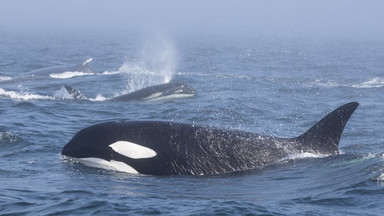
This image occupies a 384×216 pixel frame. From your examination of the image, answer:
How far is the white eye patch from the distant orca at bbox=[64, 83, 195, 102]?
1221cm

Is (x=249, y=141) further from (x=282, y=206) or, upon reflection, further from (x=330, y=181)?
(x=282, y=206)

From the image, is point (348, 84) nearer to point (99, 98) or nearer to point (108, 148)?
point (99, 98)

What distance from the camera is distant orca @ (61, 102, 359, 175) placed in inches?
495

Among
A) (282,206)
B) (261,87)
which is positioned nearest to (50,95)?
(261,87)

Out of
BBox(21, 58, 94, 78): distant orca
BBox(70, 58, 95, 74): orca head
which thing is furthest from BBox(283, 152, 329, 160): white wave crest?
BBox(70, 58, 95, 74): orca head

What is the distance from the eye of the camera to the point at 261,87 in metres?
31.0

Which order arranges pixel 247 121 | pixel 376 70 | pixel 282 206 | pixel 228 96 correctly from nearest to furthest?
pixel 282 206 < pixel 247 121 < pixel 228 96 < pixel 376 70

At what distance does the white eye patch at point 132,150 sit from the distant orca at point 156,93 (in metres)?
12.2

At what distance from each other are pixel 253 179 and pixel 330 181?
4.07ft

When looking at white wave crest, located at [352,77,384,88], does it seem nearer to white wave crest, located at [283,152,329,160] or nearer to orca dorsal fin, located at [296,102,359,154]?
orca dorsal fin, located at [296,102,359,154]

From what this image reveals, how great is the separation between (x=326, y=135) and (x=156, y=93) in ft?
43.8

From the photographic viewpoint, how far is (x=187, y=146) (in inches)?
500

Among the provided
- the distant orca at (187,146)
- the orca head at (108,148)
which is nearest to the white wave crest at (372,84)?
the distant orca at (187,146)

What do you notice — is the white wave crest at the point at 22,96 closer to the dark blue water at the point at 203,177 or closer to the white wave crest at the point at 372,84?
the dark blue water at the point at 203,177
